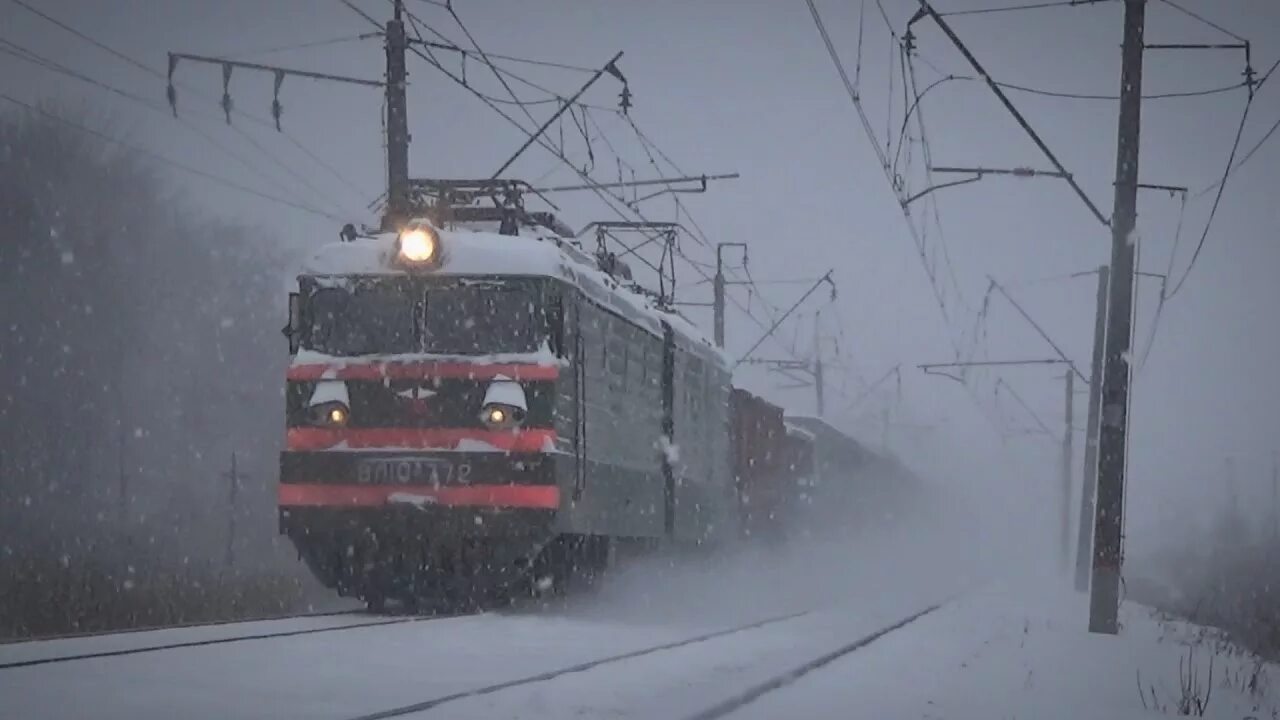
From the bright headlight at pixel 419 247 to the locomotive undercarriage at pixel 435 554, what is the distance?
216cm

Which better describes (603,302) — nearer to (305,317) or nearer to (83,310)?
(305,317)

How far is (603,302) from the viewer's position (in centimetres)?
1406

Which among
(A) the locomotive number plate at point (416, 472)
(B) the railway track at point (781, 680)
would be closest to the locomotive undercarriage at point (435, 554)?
(A) the locomotive number plate at point (416, 472)

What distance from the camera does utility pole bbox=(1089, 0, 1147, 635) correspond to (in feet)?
49.7

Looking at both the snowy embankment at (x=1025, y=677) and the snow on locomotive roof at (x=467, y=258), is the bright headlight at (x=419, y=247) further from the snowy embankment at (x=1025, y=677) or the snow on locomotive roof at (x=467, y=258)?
the snowy embankment at (x=1025, y=677)

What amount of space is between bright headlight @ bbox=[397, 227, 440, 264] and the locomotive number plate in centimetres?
174

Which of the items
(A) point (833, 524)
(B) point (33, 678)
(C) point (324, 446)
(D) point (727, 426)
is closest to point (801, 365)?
(A) point (833, 524)

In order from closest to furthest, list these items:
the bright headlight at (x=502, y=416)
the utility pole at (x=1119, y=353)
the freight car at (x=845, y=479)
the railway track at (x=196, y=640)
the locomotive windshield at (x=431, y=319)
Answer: the railway track at (x=196, y=640) < the bright headlight at (x=502, y=416) < the locomotive windshield at (x=431, y=319) < the utility pole at (x=1119, y=353) < the freight car at (x=845, y=479)

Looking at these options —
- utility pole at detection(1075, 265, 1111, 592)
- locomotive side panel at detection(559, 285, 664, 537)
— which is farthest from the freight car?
locomotive side panel at detection(559, 285, 664, 537)

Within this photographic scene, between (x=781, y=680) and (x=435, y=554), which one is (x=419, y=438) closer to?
(x=435, y=554)

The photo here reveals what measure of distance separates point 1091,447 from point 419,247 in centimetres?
1951

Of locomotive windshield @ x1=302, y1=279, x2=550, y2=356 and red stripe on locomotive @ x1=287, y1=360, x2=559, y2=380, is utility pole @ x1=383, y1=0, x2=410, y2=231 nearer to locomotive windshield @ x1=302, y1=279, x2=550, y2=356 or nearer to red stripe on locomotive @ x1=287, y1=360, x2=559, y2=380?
locomotive windshield @ x1=302, y1=279, x2=550, y2=356

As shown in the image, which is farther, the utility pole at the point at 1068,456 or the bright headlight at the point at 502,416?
the utility pole at the point at 1068,456

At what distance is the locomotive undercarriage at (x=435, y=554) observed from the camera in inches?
478
